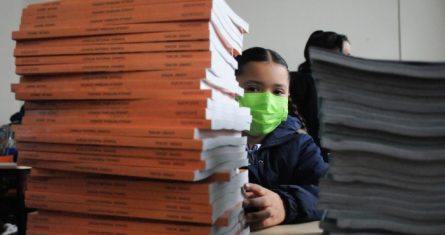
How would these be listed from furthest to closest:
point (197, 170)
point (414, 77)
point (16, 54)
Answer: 1. point (16, 54)
2. point (197, 170)
3. point (414, 77)

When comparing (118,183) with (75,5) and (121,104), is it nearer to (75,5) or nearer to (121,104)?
(121,104)

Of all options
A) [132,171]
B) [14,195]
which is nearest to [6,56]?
[14,195]

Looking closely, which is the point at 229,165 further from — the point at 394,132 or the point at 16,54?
the point at 16,54

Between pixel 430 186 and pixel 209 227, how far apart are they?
1.02 ft

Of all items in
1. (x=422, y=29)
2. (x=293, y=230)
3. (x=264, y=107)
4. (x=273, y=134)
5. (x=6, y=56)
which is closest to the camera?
(x=293, y=230)

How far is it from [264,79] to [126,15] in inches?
22.7

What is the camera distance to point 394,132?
461 millimetres

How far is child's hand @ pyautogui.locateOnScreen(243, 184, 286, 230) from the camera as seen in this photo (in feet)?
2.64

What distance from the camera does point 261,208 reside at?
813 mm

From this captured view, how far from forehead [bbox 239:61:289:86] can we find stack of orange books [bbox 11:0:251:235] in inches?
17.4

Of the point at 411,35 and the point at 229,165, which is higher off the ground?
the point at 411,35

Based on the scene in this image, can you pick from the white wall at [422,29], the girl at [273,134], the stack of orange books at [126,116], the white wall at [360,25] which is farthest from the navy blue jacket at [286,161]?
the white wall at [422,29]

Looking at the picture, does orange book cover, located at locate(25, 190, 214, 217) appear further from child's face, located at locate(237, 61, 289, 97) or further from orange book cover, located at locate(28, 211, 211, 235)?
child's face, located at locate(237, 61, 289, 97)

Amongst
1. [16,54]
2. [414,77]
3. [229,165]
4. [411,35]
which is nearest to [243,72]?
[229,165]
